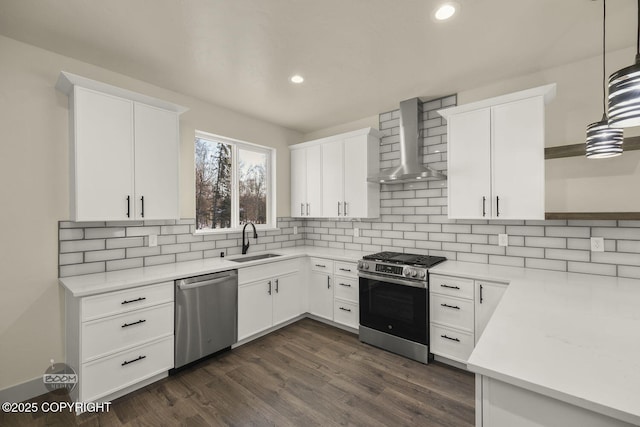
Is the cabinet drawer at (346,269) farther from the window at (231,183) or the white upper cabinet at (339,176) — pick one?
the window at (231,183)

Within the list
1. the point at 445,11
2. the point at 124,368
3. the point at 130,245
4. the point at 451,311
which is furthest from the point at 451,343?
the point at 130,245

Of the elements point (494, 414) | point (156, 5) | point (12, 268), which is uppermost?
point (156, 5)

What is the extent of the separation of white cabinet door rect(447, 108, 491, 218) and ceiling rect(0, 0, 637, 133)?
446mm

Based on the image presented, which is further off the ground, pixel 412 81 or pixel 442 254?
pixel 412 81

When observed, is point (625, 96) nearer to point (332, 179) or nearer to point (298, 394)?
point (298, 394)

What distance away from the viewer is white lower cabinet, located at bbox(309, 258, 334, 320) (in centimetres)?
357

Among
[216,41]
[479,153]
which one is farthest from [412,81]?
[216,41]

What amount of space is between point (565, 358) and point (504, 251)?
2.02m

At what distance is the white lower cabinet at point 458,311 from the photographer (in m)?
2.43

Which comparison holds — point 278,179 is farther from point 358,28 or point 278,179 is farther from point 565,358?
point 565,358

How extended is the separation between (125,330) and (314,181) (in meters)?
2.71

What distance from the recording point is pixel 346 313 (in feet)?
11.2

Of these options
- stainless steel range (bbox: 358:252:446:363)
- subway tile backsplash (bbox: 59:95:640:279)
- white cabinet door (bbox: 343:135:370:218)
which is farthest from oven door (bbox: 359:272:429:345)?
white cabinet door (bbox: 343:135:370:218)

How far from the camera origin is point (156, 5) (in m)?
1.73
